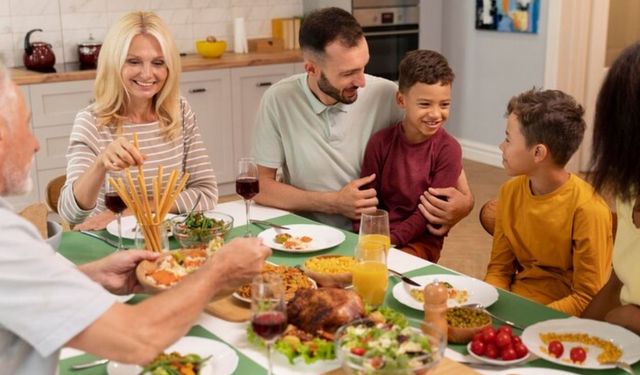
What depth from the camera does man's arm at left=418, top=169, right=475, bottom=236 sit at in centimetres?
278

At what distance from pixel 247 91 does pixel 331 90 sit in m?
2.91

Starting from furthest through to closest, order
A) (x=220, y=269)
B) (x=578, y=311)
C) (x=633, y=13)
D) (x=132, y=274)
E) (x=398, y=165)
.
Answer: (x=633, y=13)
(x=398, y=165)
(x=578, y=311)
(x=132, y=274)
(x=220, y=269)

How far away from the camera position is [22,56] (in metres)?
5.56

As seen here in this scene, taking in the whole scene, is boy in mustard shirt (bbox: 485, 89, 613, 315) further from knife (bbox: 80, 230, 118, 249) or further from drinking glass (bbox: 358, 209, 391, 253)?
knife (bbox: 80, 230, 118, 249)

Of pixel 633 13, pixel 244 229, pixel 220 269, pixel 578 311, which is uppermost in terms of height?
pixel 633 13

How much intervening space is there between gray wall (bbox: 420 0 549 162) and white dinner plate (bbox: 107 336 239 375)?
480 centimetres

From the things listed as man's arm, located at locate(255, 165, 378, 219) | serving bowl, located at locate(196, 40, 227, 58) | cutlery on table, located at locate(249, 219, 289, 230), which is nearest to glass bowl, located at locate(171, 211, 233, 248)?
cutlery on table, located at locate(249, 219, 289, 230)

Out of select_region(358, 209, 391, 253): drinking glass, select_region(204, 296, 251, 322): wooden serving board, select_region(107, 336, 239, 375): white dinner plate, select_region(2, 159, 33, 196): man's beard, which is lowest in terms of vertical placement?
select_region(107, 336, 239, 375): white dinner plate

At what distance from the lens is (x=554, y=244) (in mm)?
2443

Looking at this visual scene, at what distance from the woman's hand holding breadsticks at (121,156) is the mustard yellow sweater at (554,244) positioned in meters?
1.14

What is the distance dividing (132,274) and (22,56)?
404 cm

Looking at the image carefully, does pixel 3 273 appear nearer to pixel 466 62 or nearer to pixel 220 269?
pixel 220 269

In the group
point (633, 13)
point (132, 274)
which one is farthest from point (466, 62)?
point (132, 274)

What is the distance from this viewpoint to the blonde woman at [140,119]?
2.80 metres
